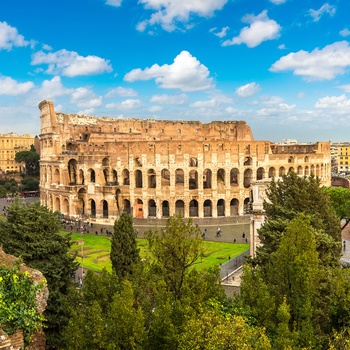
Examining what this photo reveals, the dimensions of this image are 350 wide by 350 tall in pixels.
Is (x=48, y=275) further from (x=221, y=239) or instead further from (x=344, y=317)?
(x=221, y=239)

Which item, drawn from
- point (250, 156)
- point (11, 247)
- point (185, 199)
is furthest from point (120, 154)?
point (11, 247)

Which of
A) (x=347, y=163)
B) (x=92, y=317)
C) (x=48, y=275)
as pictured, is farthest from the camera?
(x=347, y=163)

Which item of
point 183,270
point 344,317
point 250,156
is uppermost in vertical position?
point 250,156

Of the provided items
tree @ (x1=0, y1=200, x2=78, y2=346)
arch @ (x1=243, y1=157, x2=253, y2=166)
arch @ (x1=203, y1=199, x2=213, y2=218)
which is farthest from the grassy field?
arch @ (x1=243, y1=157, x2=253, y2=166)

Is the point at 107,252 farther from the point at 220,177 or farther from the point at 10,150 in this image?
the point at 10,150

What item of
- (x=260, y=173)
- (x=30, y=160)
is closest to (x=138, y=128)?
(x=260, y=173)
